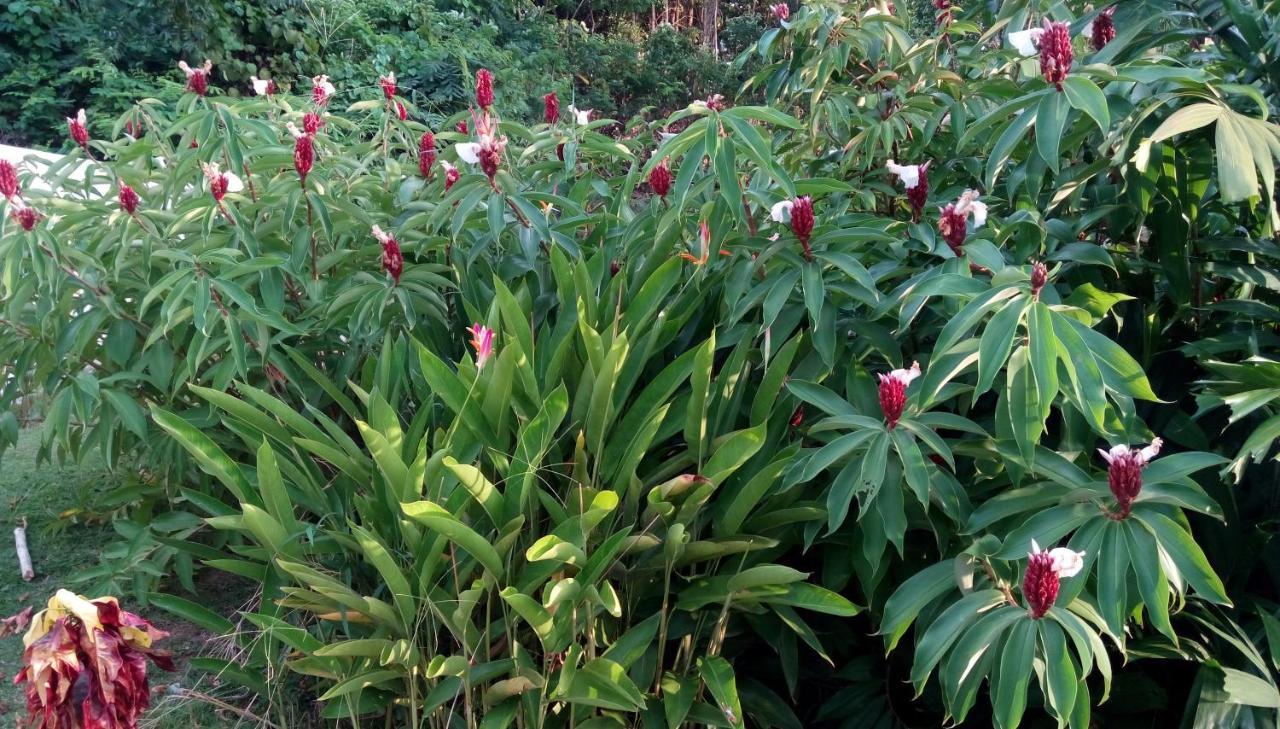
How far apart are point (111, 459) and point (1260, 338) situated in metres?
2.53

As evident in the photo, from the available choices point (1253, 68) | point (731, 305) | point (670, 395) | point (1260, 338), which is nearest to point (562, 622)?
point (670, 395)

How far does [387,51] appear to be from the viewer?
30.9 feet

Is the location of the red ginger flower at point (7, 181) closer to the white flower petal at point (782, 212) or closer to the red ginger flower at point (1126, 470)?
the white flower petal at point (782, 212)

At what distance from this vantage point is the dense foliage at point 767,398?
1642 millimetres

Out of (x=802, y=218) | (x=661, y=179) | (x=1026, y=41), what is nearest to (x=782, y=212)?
(x=802, y=218)

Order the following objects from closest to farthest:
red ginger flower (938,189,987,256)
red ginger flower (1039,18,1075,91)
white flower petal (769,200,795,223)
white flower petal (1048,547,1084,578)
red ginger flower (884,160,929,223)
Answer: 1. white flower petal (1048,547,1084,578)
2. red ginger flower (1039,18,1075,91)
3. red ginger flower (938,189,987,256)
4. white flower petal (769,200,795,223)
5. red ginger flower (884,160,929,223)

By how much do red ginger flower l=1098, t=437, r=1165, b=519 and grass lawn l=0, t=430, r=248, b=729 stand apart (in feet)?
5.99

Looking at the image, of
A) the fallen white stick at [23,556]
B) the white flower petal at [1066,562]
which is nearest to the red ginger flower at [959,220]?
the white flower petal at [1066,562]

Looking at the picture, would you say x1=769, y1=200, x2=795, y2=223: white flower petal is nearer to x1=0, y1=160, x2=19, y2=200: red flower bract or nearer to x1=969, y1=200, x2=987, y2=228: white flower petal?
x1=969, y1=200, x2=987, y2=228: white flower petal

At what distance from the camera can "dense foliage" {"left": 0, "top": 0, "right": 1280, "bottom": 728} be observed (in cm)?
164

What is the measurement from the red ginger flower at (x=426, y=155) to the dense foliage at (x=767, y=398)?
8.5 inches

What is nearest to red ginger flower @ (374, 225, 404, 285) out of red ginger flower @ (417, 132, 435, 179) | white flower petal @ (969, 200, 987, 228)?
red ginger flower @ (417, 132, 435, 179)

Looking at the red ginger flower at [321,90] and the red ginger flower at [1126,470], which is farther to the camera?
the red ginger flower at [321,90]

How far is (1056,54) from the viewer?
5.71 ft
